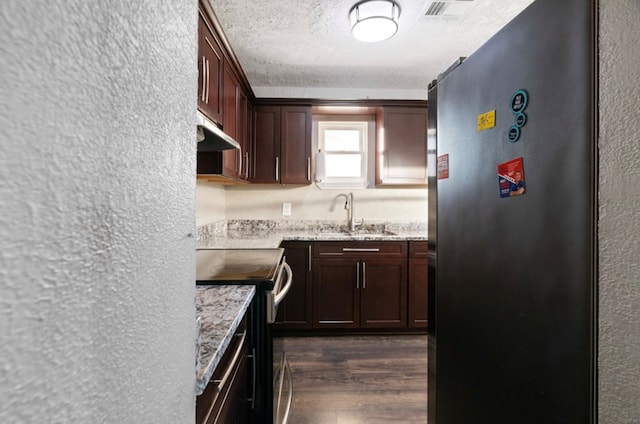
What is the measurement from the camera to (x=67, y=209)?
235mm

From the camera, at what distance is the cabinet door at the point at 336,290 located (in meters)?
2.72

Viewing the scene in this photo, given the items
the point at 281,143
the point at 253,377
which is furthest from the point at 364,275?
the point at 253,377

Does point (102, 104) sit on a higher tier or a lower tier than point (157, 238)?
higher

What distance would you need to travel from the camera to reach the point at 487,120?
0.96 m

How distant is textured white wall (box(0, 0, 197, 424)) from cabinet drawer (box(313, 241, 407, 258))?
231 cm

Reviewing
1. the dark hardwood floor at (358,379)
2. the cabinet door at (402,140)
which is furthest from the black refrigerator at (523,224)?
the cabinet door at (402,140)

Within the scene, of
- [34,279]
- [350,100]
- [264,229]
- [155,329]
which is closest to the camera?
[34,279]

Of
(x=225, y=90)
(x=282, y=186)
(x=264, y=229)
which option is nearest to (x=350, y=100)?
(x=282, y=186)

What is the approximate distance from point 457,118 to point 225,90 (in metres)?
1.53

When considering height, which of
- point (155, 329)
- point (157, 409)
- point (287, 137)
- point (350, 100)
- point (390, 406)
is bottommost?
point (390, 406)

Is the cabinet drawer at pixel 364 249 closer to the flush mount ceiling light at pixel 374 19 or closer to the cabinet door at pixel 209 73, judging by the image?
the cabinet door at pixel 209 73

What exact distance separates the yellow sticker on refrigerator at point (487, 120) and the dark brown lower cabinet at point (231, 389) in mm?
1009

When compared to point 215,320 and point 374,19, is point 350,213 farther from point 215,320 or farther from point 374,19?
point 215,320

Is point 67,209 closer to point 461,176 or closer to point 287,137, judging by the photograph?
point 461,176
